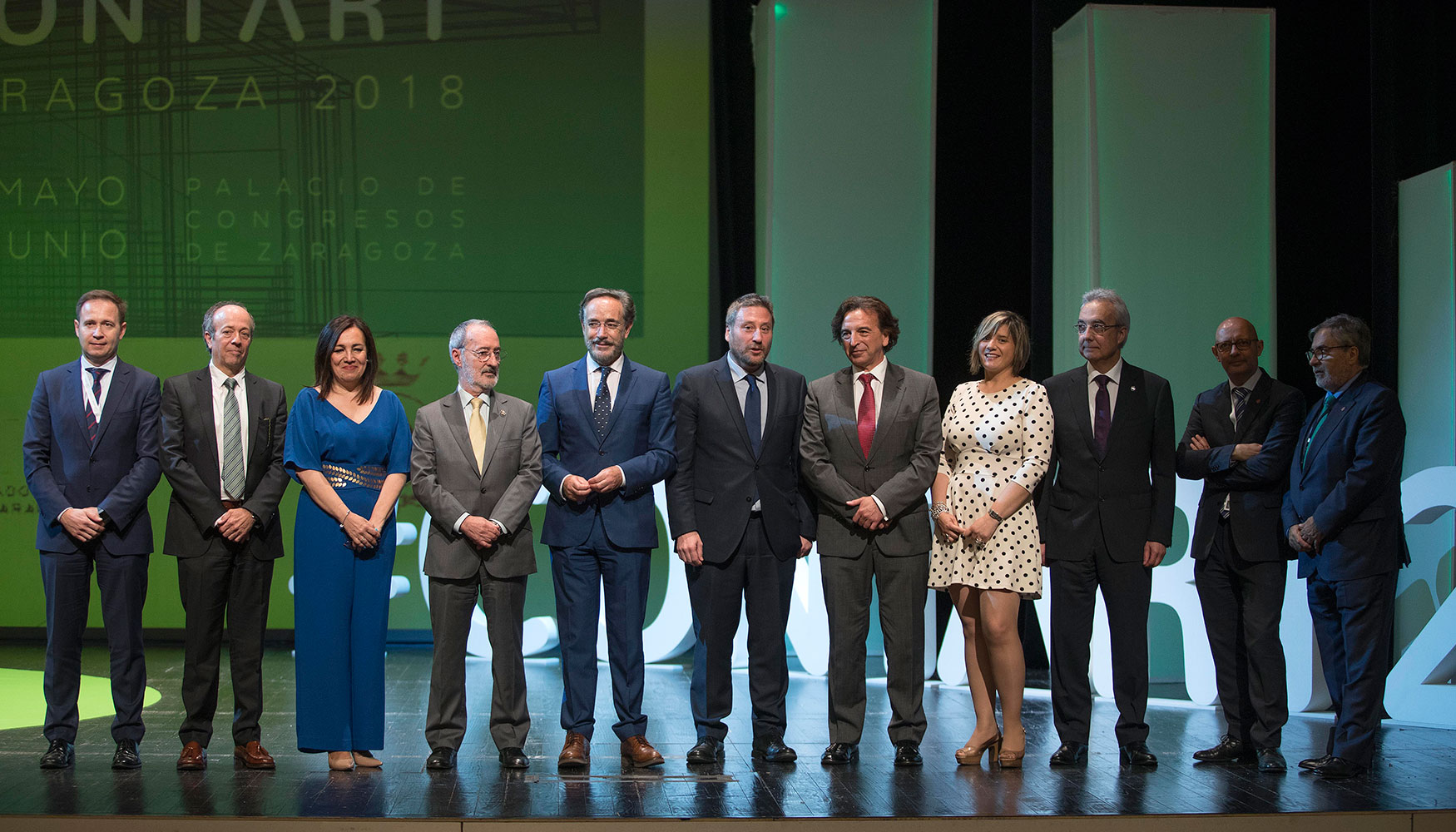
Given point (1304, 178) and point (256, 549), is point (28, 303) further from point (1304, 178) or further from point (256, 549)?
point (1304, 178)

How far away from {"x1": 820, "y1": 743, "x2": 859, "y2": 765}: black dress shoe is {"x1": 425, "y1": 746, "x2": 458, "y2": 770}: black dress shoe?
1271 millimetres

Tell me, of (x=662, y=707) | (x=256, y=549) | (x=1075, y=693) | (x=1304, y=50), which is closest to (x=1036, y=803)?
(x=1075, y=693)

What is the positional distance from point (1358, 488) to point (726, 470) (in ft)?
7.11

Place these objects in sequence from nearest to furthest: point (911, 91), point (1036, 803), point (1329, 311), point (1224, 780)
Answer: point (1036, 803) → point (1224, 780) → point (1329, 311) → point (911, 91)

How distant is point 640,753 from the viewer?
4.01 m

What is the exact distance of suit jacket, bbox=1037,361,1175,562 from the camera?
4.22 metres

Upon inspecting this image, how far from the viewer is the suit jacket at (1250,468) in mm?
4281

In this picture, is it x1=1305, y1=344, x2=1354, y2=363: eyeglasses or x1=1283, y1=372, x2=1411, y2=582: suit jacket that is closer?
x1=1283, y1=372, x2=1411, y2=582: suit jacket

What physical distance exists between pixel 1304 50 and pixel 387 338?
556 cm

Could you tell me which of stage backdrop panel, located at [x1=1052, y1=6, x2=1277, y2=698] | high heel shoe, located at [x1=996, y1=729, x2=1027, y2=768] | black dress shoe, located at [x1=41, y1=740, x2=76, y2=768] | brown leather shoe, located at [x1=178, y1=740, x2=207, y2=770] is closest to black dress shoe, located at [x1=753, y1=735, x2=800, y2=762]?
high heel shoe, located at [x1=996, y1=729, x2=1027, y2=768]

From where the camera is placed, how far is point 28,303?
723 centimetres

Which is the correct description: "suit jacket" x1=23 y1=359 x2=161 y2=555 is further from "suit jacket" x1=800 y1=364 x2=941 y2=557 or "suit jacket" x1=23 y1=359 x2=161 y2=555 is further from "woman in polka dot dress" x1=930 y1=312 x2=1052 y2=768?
"woman in polka dot dress" x1=930 y1=312 x2=1052 y2=768

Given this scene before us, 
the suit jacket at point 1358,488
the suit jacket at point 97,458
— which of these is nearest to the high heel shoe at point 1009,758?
the suit jacket at point 1358,488

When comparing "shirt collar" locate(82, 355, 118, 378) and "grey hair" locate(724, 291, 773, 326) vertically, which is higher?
"grey hair" locate(724, 291, 773, 326)
